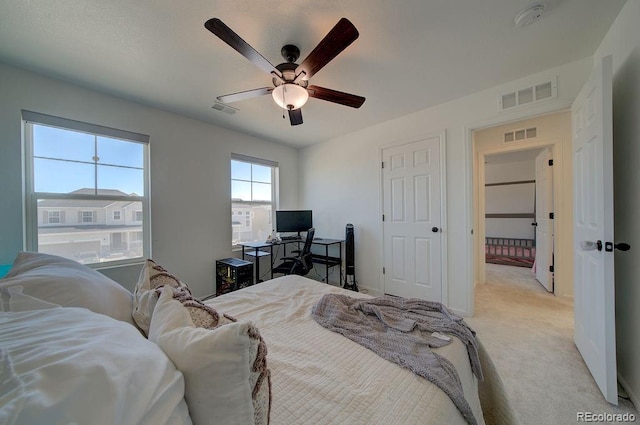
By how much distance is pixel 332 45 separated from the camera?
4.65 ft

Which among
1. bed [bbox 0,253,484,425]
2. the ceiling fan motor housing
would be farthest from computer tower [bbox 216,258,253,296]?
the ceiling fan motor housing

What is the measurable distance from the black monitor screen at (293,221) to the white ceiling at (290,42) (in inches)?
73.3

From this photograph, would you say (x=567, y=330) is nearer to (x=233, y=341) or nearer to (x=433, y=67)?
→ (x=433, y=67)

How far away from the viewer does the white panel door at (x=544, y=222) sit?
340 cm

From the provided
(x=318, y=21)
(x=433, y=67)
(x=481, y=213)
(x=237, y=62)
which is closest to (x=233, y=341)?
(x=318, y=21)

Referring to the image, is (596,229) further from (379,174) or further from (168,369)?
(168,369)

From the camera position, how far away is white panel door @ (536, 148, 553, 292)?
3404 mm

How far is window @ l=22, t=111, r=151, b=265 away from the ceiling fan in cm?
162

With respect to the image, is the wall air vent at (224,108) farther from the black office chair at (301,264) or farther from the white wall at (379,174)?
the black office chair at (301,264)

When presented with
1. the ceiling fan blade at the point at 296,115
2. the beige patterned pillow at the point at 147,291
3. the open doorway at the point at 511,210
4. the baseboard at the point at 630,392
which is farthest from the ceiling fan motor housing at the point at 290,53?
the open doorway at the point at 511,210

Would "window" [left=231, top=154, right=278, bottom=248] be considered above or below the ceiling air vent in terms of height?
below

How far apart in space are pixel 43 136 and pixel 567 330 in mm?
5375

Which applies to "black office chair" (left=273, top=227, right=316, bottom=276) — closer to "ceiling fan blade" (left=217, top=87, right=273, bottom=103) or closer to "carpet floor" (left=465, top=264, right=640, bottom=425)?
"ceiling fan blade" (left=217, top=87, right=273, bottom=103)

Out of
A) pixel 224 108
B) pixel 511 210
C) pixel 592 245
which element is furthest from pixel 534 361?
pixel 511 210
